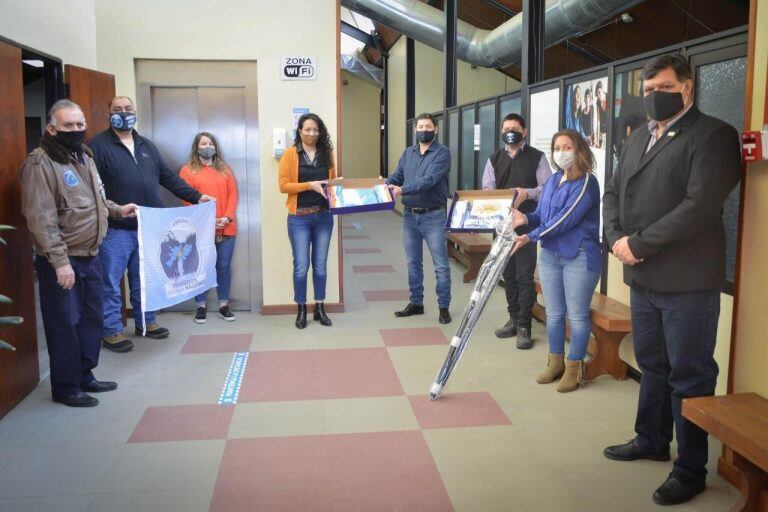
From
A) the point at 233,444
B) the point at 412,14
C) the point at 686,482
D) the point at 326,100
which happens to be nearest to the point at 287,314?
the point at 326,100

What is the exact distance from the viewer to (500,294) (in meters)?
6.35

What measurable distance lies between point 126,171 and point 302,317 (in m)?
1.63

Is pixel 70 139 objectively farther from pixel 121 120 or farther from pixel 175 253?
pixel 175 253

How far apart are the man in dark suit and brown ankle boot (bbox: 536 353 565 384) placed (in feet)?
3.77

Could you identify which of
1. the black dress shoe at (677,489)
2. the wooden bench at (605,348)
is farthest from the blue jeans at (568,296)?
the black dress shoe at (677,489)

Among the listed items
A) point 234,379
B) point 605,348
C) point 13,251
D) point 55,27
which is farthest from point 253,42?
point 605,348

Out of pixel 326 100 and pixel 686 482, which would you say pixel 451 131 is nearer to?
pixel 326 100

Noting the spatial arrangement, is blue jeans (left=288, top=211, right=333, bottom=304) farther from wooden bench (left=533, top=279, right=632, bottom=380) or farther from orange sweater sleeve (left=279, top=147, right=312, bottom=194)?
wooden bench (left=533, top=279, right=632, bottom=380)

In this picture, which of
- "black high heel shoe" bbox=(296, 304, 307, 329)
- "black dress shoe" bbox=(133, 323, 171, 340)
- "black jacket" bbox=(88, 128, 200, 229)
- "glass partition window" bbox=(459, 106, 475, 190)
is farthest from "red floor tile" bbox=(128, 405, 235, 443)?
"glass partition window" bbox=(459, 106, 475, 190)

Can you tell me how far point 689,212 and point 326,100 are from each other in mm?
3447

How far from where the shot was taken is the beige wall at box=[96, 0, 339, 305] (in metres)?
5.17

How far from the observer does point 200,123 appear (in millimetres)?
5410

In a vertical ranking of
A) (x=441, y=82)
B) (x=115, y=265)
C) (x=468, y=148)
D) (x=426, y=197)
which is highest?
(x=441, y=82)

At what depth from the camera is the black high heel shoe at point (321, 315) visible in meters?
5.16
